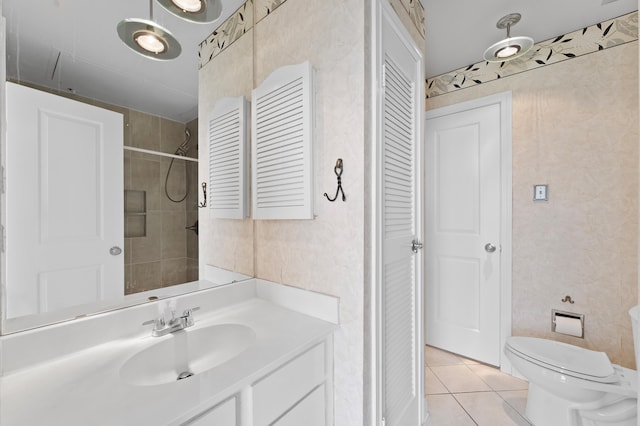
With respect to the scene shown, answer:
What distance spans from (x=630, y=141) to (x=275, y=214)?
6.92ft

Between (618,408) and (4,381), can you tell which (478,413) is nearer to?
(618,408)

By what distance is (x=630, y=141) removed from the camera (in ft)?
5.11

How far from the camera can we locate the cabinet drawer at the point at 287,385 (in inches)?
29.2

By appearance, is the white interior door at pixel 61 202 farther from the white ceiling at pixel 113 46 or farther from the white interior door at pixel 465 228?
the white interior door at pixel 465 228

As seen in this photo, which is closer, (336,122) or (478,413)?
(336,122)

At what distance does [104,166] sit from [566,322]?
2623 mm

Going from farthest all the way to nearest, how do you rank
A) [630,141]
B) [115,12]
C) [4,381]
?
[630,141], [115,12], [4,381]

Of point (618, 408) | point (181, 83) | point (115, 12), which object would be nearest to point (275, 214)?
point (181, 83)

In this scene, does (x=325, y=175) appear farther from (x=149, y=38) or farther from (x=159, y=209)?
(x=149, y=38)

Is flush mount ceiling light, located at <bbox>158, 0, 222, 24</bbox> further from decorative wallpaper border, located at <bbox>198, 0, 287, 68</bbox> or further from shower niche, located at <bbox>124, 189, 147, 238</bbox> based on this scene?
shower niche, located at <bbox>124, 189, 147, 238</bbox>

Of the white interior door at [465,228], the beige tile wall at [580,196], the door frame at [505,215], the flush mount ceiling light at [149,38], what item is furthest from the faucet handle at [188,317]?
the beige tile wall at [580,196]

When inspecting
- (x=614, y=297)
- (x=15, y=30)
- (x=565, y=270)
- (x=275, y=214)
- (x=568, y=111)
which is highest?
(x=568, y=111)

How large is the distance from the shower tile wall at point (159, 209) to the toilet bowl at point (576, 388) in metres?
1.79

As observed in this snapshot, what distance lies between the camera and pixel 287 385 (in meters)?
0.83
